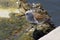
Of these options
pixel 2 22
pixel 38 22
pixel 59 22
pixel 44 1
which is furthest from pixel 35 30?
pixel 44 1

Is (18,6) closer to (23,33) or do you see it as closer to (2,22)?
(2,22)

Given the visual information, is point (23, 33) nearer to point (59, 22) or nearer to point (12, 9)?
point (12, 9)

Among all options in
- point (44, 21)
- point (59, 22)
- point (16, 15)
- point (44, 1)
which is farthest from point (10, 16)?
point (44, 1)

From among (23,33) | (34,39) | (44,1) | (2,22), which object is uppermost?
(44,1)

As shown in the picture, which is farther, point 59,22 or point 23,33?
point 59,22

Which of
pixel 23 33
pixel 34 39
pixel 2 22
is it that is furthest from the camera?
pixel 2 22

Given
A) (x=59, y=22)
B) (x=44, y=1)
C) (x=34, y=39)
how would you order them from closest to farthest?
(x=34, y=39)
(x=59, y=22)
(x=44, y=1)

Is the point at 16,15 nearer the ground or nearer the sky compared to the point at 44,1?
nearer the ground

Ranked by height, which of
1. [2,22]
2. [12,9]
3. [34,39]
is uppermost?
[12,9]

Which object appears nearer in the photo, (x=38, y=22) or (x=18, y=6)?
(x=38, y=22)
